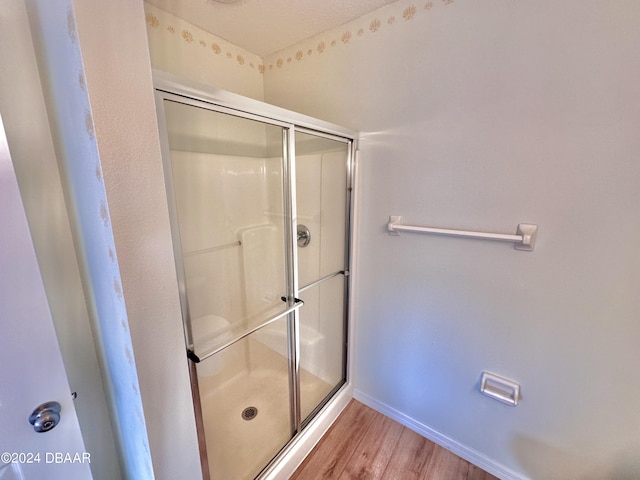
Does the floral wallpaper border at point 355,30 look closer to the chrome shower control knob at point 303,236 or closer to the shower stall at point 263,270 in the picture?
the shower stall at point 263,270

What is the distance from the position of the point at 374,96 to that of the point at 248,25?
83 cm

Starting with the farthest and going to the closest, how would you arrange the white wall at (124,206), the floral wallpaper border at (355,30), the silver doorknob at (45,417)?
the floral wallpaper border at (355,30) < the silver doorknob at (45,417) < the white wall at (124,206)

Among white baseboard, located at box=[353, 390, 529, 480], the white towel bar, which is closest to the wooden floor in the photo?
white baseboard, located at box=[353, 390, 529, 480]

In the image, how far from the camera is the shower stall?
1.27m

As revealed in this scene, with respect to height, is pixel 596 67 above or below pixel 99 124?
above

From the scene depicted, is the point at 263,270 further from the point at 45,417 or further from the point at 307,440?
the point at 45,417

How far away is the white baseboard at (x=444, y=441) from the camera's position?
1348 mm

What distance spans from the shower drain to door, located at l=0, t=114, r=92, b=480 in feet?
3.44

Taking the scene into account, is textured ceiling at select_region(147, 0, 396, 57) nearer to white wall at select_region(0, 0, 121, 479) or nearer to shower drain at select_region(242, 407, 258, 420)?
white wall at select_region(0, 0, 121, 479)

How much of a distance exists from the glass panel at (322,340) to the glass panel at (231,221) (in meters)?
0.36

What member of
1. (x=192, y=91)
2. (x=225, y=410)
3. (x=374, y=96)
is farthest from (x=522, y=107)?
(x=225, y=410)

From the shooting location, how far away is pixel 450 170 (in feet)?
4.16

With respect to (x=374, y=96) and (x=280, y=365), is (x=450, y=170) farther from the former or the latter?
(x=280, y=365)

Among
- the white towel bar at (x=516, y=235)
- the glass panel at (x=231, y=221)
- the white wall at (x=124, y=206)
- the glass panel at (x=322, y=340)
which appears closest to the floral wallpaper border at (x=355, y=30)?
the glass panel at (x=231, y=221)
